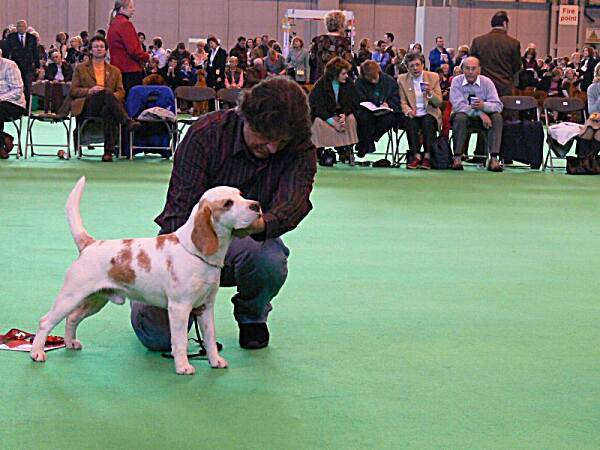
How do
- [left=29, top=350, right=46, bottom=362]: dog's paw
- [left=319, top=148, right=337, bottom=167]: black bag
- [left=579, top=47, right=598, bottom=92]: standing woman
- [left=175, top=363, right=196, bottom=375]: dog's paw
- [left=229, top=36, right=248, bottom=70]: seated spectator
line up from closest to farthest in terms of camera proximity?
[left=175, top=363, right=196, bottom=375]: dog's paw → [left=29, top=350, right=46, bottom=362]: dog's paw → [left=319, top=148, right=337, bottom=167]: black bag → [left=579, top=47, right=598, bottom=92]: standing woman → [left=229, top=36, right=248, bottom=70]: seated spectator

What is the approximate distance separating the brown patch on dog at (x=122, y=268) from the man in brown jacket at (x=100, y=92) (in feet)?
23.5

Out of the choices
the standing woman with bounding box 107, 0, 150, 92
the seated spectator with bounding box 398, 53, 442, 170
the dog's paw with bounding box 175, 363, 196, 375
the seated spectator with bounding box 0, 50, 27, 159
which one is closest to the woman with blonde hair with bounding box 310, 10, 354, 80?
the seated spectator with bounding box 398, 53, 442, 170

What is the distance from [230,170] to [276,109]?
1.14ft

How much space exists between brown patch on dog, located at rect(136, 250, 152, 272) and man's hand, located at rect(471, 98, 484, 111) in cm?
762

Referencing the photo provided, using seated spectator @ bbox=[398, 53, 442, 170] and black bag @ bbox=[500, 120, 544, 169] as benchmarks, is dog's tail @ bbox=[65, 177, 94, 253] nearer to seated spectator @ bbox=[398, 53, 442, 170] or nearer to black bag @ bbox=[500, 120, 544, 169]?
seated spectator @ bbox=[398, 53, 442, 170]

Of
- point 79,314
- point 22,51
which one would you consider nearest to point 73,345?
point 79,314

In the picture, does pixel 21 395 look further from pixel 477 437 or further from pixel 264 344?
pixel 477 437

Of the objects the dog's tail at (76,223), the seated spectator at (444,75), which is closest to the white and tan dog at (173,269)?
the dog's tail at (76,223)

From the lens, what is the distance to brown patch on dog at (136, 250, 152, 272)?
318 centimetres

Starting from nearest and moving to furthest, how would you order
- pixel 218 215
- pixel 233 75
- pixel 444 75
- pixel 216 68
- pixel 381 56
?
pixel 218 215
pixel 233 75
pixel 444 75
pixel 216 68
pixel 381 56

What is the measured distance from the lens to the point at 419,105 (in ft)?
34.7

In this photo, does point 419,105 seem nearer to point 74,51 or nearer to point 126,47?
point 126,47

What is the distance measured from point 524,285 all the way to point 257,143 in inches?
76.2

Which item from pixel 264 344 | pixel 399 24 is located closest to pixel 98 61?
pixel 264 344
